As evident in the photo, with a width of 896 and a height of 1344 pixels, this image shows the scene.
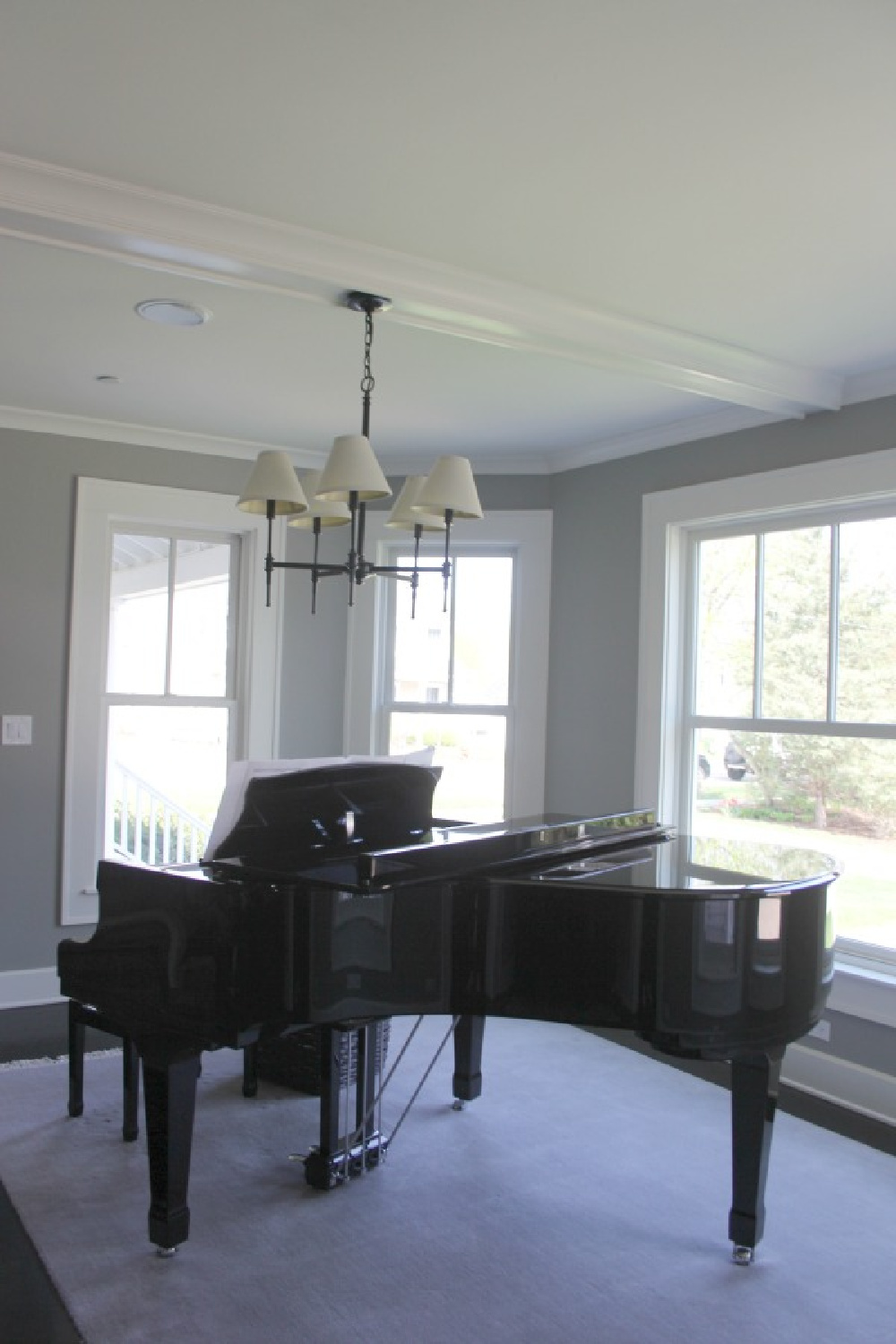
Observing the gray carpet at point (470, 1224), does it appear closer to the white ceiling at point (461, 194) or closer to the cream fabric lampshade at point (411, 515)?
the cream fabric lampshade at point (411, 515)

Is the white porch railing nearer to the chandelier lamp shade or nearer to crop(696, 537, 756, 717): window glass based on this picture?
the chandelier lamp shade

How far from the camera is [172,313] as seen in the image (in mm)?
3213

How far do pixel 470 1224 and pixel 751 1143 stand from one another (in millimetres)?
742

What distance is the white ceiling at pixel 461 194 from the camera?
188 cm

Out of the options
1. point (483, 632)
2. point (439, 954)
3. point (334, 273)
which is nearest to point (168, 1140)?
point (439, 954)

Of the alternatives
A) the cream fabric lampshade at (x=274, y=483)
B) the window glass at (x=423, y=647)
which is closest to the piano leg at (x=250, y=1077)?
the cream fabric lampshade at (x=274, y=483)

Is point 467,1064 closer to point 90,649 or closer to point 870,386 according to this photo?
point 90,649

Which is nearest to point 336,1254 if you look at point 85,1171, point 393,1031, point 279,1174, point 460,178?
point 279,1174

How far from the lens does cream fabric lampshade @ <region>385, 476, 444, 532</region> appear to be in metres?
3.02

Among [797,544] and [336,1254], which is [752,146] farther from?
[336,1254]

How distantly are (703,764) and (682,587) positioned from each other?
73 cm

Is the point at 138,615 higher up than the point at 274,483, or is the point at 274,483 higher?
the point at 274,483

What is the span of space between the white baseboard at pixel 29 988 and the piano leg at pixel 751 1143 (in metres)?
2.98

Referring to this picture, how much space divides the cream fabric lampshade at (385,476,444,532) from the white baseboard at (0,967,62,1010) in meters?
2.65
